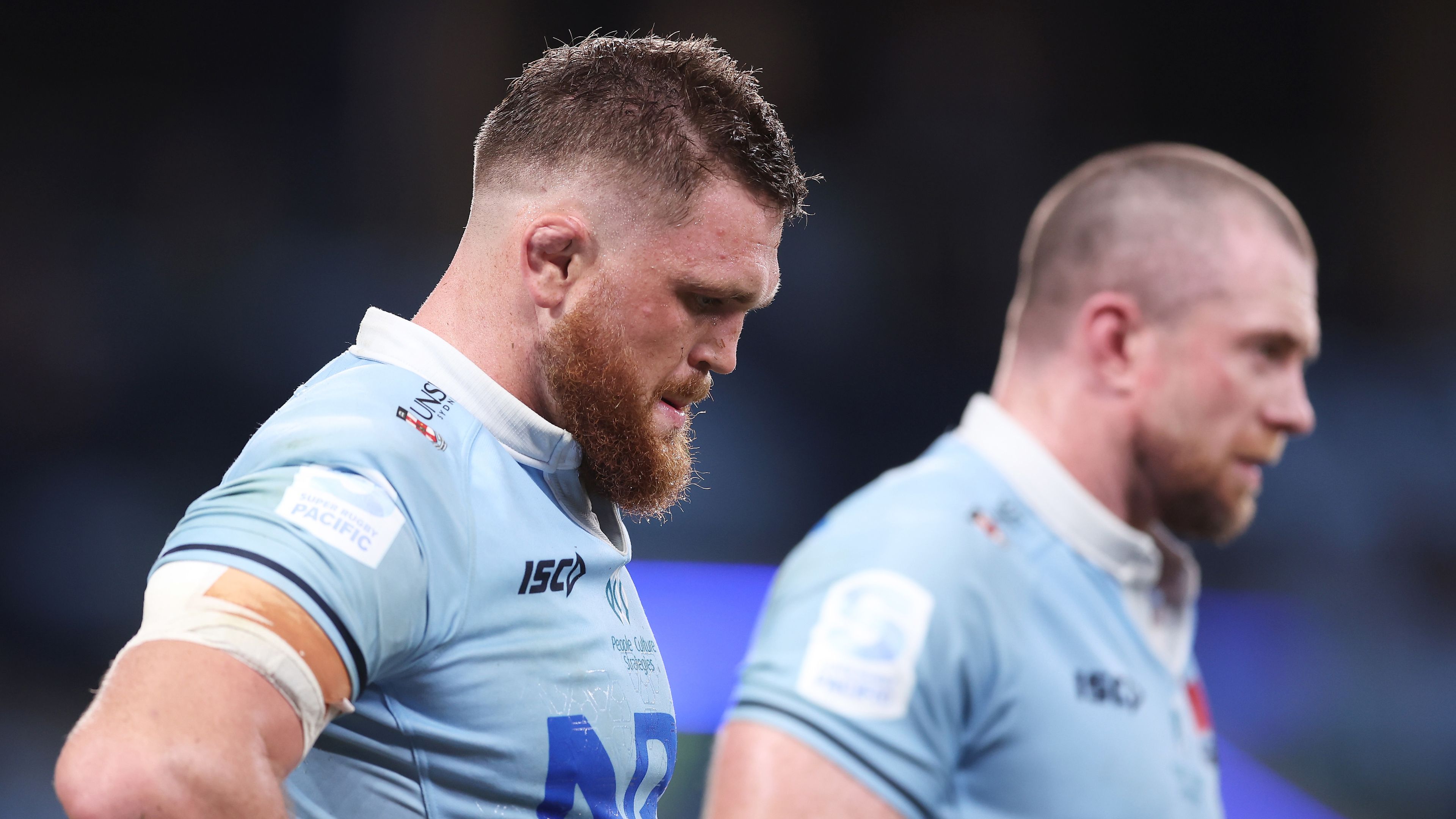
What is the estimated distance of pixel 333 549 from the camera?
1507 mm

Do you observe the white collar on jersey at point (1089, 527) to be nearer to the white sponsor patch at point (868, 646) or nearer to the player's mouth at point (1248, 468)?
the player's mouth at point (1248, 468)

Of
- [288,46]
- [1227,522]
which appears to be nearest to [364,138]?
[288,46]

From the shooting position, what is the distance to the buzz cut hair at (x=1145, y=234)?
5.54ft

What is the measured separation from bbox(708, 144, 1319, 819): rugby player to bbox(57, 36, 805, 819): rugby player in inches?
17.4

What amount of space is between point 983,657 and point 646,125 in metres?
1.07

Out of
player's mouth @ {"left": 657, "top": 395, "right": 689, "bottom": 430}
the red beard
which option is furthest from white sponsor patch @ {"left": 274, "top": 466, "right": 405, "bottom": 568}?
player's mouth @ {"left": 657, "top": 395, "right": 689, "bottom": 430}

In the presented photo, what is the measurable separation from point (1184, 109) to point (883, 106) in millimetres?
1987

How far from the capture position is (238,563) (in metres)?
1.46

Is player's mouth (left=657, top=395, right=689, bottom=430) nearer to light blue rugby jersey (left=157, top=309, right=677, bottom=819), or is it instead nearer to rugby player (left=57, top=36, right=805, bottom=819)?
rugby player (left=57, top=36, right=805, bottom=819)

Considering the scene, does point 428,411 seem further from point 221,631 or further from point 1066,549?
point 1066,549

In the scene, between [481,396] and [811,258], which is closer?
[481,396]

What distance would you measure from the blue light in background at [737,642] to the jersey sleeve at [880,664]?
417 centimetres

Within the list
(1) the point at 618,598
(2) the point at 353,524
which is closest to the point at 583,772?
(1) the point at 618,598

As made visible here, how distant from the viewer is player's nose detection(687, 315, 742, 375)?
6.91 ft
